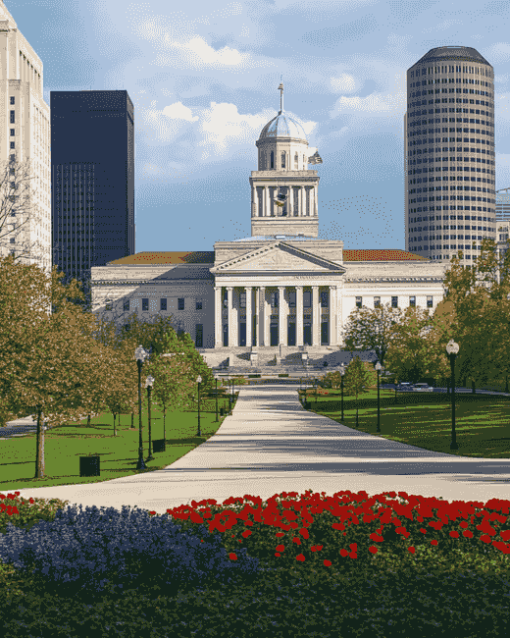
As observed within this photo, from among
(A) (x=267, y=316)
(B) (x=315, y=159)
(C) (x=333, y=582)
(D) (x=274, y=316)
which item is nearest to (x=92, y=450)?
(C) (x=333, y=582)

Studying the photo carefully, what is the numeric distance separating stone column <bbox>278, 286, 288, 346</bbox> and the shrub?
121m

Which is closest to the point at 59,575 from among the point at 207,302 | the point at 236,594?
the point at 236,594

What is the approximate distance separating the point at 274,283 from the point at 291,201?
27971mm

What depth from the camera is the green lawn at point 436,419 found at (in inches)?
1364

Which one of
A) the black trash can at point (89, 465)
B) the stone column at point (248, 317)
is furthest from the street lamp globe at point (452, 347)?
the stone column at point (248, 317)

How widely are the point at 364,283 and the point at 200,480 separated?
11934 centimetres

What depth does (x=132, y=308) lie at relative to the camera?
14250 cm

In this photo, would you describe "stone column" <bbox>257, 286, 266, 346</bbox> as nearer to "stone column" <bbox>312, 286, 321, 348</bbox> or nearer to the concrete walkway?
"stone column" <bbox>312, 286, 321, 348</bbox>

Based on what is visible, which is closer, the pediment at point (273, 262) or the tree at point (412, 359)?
the tree at point (412, 359)

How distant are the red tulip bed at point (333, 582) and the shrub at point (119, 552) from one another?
0.24 meters

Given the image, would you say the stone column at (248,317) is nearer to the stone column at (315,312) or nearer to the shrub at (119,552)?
the stone column at (315,312)

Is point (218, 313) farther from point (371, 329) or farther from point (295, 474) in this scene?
point (295, 474)

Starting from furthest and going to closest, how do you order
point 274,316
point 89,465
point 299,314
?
1. point 274,316
2. point 299,314
3. point 89,465

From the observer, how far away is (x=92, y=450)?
38.5m
